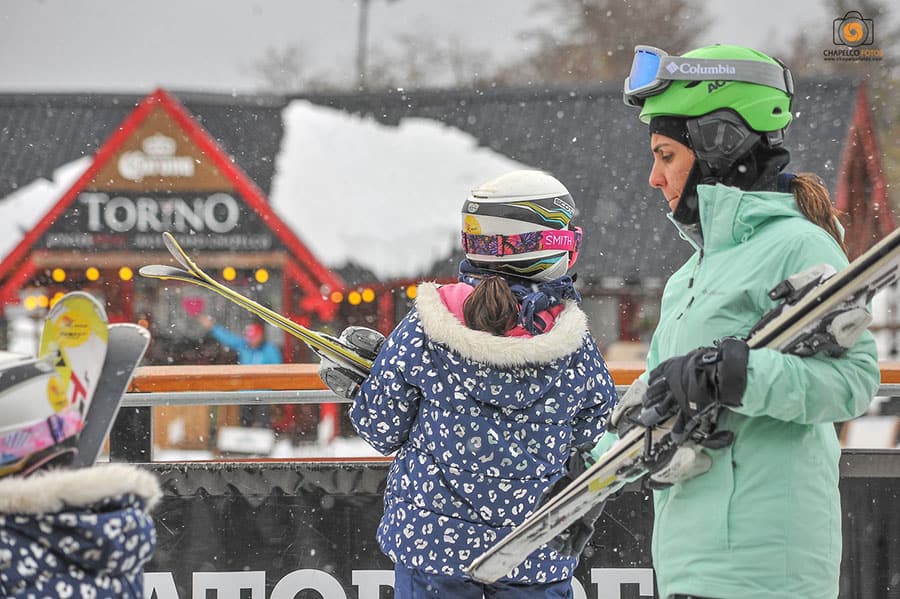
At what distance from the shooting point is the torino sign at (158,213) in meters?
17.2

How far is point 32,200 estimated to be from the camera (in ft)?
61.6

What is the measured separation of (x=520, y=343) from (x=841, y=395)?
86 cm

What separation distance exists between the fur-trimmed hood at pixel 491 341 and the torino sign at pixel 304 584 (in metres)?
1.23

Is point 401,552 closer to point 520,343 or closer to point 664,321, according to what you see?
point 520,343

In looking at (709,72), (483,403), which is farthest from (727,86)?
(483,403)

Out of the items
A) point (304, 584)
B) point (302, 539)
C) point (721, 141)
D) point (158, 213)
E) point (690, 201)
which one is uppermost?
point (158, 213)

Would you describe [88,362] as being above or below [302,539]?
above

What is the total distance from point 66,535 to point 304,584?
1.95m

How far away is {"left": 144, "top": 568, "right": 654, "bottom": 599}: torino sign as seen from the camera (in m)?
3.77

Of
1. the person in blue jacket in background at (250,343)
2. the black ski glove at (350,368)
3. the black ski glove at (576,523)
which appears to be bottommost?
the person in blue jacket in background at (250,343)

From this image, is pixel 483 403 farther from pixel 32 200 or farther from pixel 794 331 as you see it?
pixel 32 200

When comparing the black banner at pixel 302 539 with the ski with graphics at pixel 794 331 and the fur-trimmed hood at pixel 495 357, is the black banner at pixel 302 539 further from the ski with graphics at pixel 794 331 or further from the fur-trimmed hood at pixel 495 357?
the ski with graphics at pixel 794 331

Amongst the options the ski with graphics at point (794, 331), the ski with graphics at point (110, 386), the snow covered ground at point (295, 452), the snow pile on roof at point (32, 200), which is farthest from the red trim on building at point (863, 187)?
the ski with graphics at point (110, 386)

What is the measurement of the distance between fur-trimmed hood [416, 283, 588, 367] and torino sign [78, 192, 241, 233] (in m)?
14.6
